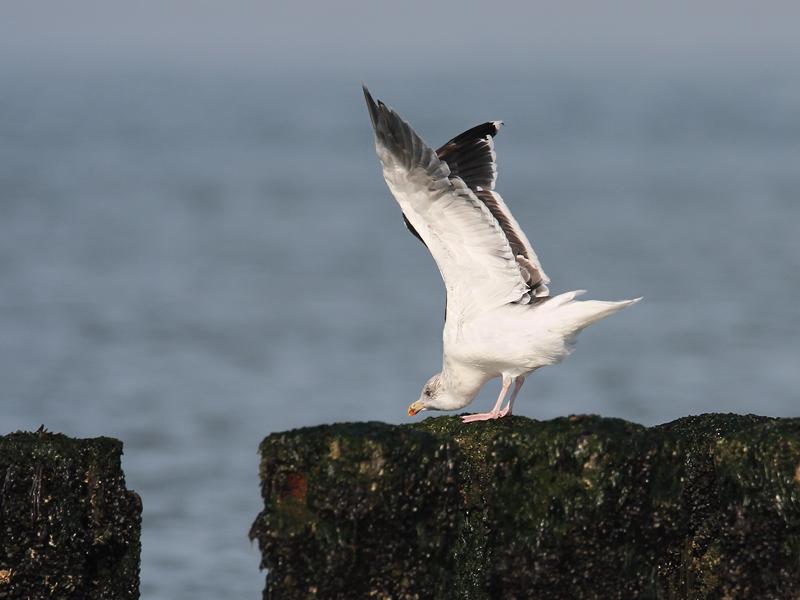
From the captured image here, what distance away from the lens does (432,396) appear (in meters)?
10.3

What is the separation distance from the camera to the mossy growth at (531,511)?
6504 millimetres

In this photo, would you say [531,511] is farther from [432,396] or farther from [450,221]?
[432,396]

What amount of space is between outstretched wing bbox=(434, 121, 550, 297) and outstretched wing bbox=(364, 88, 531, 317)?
0.26m

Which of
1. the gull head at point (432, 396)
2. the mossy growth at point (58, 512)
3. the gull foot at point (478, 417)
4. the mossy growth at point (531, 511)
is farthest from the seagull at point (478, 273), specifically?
the mossy growth at point (58, 512)

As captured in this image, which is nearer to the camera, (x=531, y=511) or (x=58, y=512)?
(x=531, y=511)

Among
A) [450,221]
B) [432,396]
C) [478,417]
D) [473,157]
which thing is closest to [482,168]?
[473,157]

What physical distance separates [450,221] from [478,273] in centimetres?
41

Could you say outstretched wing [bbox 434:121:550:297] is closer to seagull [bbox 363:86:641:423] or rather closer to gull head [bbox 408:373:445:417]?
seagull [bbox 363:86:641:423]

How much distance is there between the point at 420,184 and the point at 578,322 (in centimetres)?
129

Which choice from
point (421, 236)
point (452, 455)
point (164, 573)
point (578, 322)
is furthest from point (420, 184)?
point (164, 573)

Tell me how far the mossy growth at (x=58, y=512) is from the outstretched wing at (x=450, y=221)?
9.62ft

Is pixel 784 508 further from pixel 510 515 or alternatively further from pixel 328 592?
pixel 328 592

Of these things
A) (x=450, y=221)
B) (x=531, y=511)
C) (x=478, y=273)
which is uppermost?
(x=450, y=221)

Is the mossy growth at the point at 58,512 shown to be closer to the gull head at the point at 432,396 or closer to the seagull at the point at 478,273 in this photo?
the seagull at the point at 478,273
